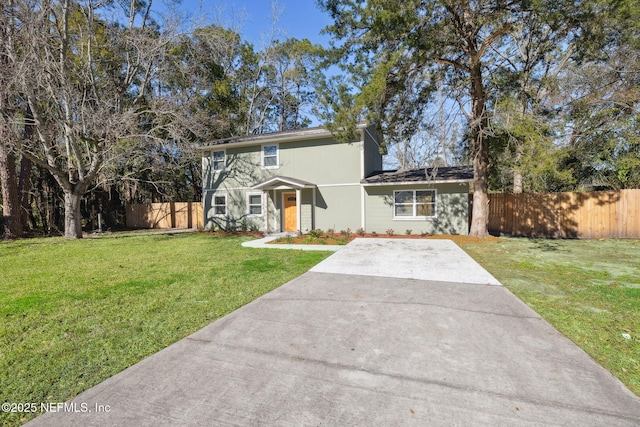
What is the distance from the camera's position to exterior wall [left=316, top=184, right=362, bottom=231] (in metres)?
12.9

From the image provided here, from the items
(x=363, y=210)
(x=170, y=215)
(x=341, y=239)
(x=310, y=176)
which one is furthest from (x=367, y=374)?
(x=170, y=215)

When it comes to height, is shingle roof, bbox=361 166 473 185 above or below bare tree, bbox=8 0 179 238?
below

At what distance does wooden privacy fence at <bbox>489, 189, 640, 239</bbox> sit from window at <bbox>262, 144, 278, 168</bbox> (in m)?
10.5

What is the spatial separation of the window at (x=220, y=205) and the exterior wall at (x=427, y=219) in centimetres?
788

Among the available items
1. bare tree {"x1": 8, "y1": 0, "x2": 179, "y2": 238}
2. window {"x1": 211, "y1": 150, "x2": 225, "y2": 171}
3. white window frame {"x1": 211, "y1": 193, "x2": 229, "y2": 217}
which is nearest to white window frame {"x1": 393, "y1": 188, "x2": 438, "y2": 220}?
white window frame {"x1": 211, "y1": 193, "x2": 229, "y2": 217}

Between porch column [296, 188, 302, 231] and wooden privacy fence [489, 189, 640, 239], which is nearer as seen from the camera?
wooden privacy fence [489, 189, 640, 239]

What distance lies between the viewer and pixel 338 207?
13.1 meters

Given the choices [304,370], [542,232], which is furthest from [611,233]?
[304,370]

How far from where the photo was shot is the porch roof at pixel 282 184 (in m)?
12.6

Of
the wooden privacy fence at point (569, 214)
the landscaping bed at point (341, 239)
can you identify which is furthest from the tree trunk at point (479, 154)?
the wooden privacy fence at point (569, 214)

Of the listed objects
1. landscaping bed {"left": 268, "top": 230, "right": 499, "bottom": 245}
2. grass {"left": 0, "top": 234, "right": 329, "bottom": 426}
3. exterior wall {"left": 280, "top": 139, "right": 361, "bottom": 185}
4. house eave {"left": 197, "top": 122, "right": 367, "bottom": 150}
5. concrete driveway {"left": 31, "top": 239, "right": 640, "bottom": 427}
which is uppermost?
house eave {"left": 197, "top": 122, "right": 367, "bottom": 150}

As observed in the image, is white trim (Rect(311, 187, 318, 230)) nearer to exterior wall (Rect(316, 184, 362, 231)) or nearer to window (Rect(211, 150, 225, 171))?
exterior wall (Rect(316, 184, 362, 231))

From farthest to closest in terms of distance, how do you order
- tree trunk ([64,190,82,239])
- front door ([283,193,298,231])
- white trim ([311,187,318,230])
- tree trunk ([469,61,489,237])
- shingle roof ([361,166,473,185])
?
front door ([283,193,298,231])
white trim ([311,187,318,230])
tree trunk ([64,190,82,239])
shingle roof ([361,166,473,185])
tree trunk ([469,61,489,237])

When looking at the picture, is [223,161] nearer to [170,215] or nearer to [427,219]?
[170,215]
